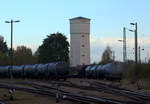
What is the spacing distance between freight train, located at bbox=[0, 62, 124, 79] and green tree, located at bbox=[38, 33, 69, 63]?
35.7 meters

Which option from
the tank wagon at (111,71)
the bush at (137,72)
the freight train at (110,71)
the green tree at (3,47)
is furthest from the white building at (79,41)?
the bush at (137,72)

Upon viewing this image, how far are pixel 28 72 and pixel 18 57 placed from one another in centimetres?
4428

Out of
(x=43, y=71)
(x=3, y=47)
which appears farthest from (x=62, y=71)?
(x=3, y=47)

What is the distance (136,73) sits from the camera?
37.3m

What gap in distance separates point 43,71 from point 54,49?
49.2 m

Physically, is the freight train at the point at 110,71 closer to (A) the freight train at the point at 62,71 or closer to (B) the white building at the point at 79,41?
(A) the freight train at the point at 62,71

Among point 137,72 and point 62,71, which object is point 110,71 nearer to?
point 62,71

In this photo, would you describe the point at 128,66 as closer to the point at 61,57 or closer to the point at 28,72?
the point at 28,72

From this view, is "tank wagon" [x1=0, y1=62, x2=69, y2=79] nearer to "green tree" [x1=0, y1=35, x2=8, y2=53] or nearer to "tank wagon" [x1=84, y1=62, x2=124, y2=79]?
"tank wagon" [x1=84, y1=62, x2=124, y2=79]

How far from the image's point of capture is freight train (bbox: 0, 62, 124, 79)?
45.2 metres

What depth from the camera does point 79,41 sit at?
91312mm

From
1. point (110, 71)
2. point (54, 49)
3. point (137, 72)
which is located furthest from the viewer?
point (54, 49)

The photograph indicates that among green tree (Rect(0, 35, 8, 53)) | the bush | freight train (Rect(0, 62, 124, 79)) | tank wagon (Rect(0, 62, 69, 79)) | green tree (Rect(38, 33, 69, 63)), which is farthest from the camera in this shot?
green tree (Rect(0, 35, 8, 53))

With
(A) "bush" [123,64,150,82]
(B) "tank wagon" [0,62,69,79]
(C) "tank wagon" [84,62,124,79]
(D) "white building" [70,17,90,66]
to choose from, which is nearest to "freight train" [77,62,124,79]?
(C) "tank wagon" [84,62,124,79]
